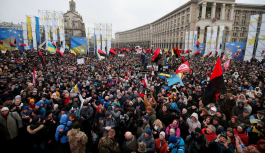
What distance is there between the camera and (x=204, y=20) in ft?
144

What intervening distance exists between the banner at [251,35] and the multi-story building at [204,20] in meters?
20.4

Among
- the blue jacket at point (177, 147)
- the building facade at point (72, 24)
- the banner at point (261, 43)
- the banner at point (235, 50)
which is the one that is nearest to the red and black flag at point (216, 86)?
the blue jacket at point (177, 147)

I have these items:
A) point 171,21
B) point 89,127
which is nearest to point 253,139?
point 89,127

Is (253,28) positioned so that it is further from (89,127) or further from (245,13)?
(245,13)

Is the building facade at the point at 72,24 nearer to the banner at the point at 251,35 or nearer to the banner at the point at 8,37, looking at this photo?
the banner at the point at 8,37

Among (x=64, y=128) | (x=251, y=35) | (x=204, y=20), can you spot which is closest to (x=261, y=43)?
(x=251, y=35)

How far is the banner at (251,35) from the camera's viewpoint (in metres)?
19.2

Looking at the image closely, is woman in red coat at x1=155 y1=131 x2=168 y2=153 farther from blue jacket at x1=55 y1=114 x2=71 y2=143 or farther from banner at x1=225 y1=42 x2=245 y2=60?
banner at x1=225 y1=42 x2=245 y2=60

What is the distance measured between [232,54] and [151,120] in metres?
24.5

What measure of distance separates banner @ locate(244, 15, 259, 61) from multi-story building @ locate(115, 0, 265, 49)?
2044cm

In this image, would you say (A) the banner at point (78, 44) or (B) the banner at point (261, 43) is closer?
(B) the banner at point (261, 43)

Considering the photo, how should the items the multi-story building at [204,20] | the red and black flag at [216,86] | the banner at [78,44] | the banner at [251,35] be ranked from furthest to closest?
the multi-story building at [204,20], the banner at [78,44], the banner at [251,35], the red and black flag at [216,86]

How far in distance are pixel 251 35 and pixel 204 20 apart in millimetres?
27611

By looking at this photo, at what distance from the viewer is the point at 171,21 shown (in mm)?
62656
